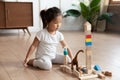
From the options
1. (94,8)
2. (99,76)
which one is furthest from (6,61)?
(94,8)

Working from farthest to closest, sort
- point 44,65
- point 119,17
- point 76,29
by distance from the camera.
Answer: point 76,29 < point 119,17 < point 44,65

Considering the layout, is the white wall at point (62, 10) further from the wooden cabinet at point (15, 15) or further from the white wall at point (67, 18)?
the wooden cabinet at point (15, 15)

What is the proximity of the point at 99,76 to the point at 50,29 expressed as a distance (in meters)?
0.61

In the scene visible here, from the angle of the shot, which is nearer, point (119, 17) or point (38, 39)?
point (38, 39)

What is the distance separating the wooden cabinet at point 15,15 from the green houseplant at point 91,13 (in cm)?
112

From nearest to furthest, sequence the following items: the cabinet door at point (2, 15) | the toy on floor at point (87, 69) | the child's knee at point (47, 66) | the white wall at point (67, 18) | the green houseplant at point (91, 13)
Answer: the toy on floor at point (87, 69) < the child's knee at point (47, 66) < the cabinet door at point (2, 15) < the green houseplant at point (91, 13) < the white wall at point (67, 18)

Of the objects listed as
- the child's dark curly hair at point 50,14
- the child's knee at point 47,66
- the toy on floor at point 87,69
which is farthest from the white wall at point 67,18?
the toy on floor at point 87,69

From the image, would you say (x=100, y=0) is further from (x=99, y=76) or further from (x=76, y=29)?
(x=99, y=76)

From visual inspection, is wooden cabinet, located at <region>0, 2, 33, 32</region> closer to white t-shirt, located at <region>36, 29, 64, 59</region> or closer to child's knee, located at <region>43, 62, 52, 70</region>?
white t-shirt, located at <region>36, 29, 64, 59</region>

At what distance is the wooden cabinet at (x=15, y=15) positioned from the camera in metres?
3.95

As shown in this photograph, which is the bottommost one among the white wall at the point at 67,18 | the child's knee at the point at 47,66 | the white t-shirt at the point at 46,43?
the child's knee at the point at 47,66

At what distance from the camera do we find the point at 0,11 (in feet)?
12.9

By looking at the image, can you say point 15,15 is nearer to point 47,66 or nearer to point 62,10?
point 62,10

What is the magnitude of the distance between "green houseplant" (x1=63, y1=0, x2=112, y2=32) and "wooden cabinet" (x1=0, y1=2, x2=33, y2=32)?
3.68ft
